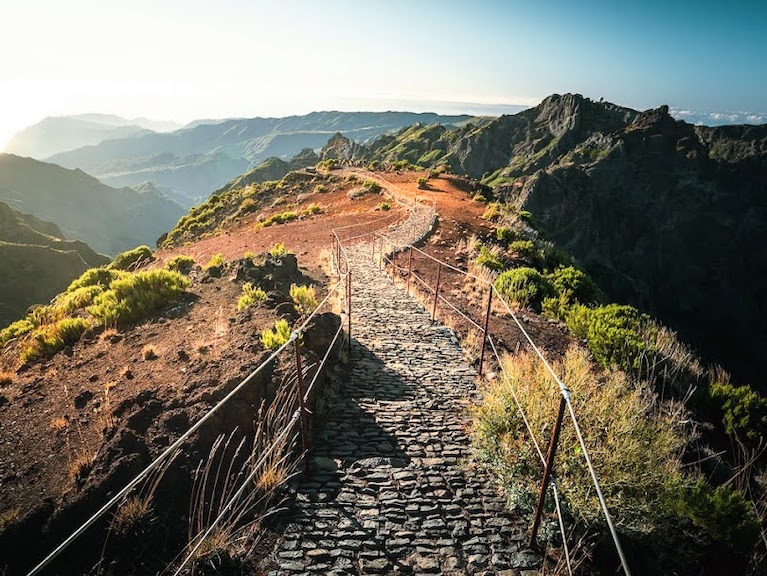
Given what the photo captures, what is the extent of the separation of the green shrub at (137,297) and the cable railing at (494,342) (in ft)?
22.7

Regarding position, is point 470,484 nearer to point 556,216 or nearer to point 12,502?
point 12,502

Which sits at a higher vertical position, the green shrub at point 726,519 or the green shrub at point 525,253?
the green shrub at point 525,253

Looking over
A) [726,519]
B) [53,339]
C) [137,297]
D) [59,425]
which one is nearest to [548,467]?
[726,519]

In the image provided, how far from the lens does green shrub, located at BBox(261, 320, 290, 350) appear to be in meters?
6.74

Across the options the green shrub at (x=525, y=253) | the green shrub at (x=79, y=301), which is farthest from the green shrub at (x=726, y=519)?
the green shrub at (x=525, y=253)

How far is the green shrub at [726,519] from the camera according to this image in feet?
14.3

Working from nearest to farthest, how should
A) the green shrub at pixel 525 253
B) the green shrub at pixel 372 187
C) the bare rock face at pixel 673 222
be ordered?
the green shrub at pixel 525 253
the green shrub at pixel 372 187
the bare rock face at pixel 673 222

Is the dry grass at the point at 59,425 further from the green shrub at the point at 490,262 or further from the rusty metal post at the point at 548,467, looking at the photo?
the green shrub at the point at 490,262

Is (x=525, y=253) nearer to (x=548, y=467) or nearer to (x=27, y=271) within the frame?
(x=548, y=467)

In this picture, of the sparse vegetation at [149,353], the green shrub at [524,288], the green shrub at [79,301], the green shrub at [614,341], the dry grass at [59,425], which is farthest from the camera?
the green shrub at [524,288]

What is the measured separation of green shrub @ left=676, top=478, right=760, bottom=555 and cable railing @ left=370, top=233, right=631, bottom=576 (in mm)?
998

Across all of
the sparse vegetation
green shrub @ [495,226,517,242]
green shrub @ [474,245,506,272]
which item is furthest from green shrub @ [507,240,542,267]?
the sparse vegetation

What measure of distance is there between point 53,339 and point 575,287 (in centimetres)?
1629

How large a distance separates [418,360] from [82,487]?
6020 millimetres
